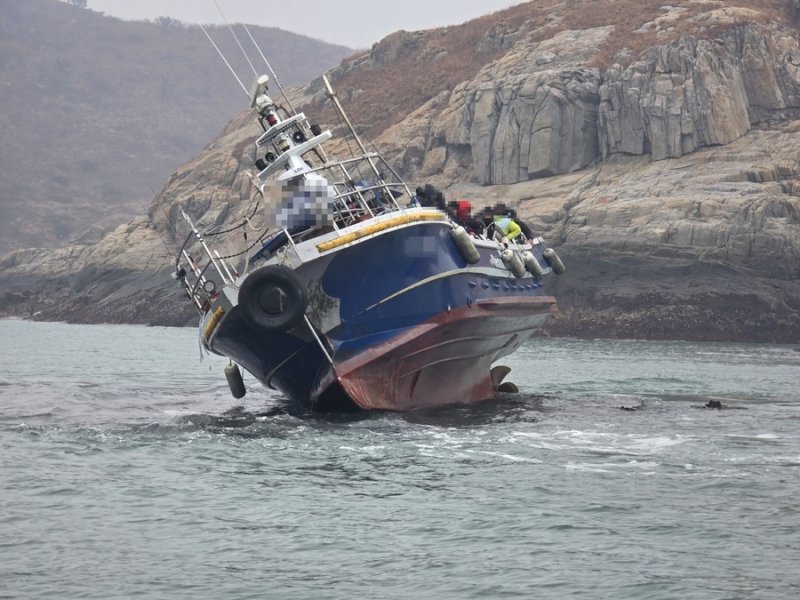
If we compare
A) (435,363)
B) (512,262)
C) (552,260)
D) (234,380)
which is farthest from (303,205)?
(552,260)

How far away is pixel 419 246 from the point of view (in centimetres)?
2322

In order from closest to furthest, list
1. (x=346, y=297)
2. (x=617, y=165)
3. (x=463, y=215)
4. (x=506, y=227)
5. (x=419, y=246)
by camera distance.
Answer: (x=346, y=297), (x=419, y=246), (x=463, y=215), (x=506, y=227), (x=617, y=165)

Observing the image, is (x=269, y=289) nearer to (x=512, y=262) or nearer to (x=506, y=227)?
(x=512, y=262)

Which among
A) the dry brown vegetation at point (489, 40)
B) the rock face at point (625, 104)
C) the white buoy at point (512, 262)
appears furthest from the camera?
the dry brown vegetation at point (489, 40)

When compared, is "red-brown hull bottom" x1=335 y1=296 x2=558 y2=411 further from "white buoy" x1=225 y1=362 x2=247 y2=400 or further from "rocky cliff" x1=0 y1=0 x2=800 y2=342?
"rocky cliff" x1=0 y1=0 x2=800 y2=342

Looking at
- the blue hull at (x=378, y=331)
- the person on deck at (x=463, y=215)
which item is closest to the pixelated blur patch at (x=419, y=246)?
the blue hull at (x=378, y=331)

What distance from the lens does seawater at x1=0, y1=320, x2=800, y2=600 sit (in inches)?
489

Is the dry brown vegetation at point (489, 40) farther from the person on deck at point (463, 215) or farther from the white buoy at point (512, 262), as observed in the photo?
the person on deck at point (463, 215)

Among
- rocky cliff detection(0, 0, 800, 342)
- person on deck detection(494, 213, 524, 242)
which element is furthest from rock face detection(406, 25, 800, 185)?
person on deck detection(494, 213, 524, 242)

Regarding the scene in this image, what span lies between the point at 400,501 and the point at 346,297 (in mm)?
7524

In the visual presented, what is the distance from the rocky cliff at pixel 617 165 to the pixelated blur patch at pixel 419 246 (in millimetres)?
36800

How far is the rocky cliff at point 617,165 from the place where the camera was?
5900 centimetres

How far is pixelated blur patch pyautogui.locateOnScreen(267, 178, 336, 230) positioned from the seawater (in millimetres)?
3880

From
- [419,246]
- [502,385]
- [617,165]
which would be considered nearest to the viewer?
[419,246]
